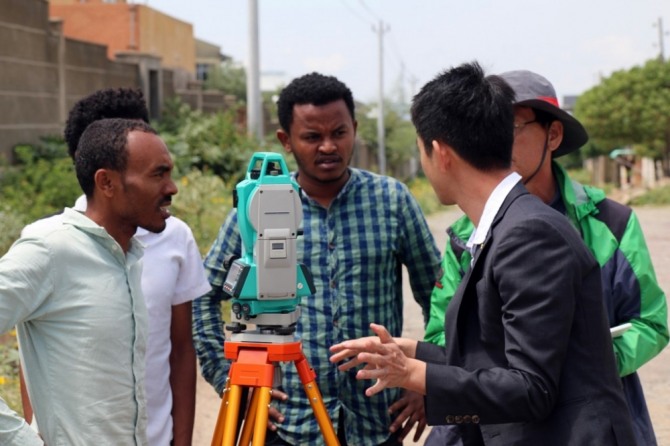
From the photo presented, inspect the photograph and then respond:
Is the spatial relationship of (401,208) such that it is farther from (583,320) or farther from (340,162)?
(583,320)

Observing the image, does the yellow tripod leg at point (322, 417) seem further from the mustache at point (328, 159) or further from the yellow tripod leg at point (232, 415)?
the mustache at point (328, 159)

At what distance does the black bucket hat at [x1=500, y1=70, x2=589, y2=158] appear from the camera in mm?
3031

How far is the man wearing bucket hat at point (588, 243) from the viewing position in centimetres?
288

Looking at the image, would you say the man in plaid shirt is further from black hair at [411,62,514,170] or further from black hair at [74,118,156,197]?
black hair at [411,62,514,170]

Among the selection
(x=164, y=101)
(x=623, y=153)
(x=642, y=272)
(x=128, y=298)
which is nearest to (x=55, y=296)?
(x=128, y=298)

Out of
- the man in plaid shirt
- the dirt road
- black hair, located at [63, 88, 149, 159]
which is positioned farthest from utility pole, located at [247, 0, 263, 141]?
the man in plaid shirt

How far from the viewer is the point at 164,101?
22156 mm

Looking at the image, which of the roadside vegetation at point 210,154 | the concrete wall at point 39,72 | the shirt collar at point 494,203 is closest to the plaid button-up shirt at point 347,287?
the shirt collar at point 494,203

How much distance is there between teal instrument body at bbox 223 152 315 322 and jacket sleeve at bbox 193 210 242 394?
57cm

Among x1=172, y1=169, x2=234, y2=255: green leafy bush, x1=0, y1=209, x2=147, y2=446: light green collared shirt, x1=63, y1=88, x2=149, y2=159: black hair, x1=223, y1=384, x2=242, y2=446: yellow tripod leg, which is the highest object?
x1=63, y1=88, x2=149, y2=159: black hair

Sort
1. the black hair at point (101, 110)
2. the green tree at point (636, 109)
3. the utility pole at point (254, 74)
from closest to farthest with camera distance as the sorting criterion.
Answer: the black hair at point (101, 110) < the utility pole at point (254, 74) < the green tree at point (636, 109)

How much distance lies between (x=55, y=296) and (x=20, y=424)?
338mm

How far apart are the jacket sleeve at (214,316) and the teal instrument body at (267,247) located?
1.87 ft

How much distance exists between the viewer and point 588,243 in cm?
295
